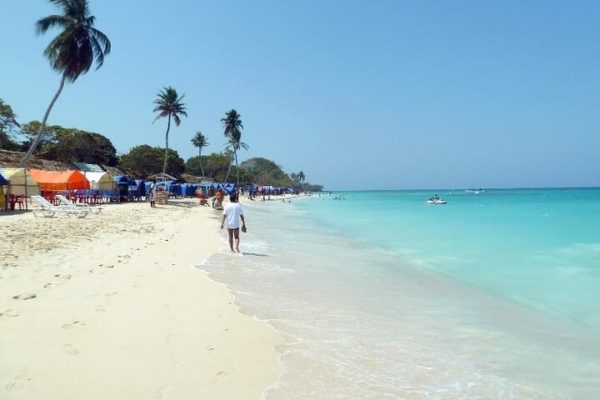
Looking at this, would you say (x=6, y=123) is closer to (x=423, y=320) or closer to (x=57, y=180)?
(x=57, y=180)

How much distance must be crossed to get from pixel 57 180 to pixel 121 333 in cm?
2336

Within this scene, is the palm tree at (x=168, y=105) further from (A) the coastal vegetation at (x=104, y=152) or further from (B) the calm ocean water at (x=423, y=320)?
(B) the calm ocean water at (x=423, y=320)

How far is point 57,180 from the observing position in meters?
24.0

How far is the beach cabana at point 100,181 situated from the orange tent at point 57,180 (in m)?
2.22

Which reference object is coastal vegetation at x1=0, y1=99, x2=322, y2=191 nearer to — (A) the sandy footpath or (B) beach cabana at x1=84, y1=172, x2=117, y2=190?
(B) beach cabana at x1=84, y1=172, x2=117, y2=190

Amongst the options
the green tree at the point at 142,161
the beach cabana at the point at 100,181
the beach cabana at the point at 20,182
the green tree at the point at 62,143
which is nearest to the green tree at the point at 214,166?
the green tree at the point at 142,161

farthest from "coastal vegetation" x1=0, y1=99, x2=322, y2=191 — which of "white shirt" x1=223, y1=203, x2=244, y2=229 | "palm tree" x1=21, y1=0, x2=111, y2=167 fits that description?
"white shirt" x1=223, y1=203, x2=244, y2=229

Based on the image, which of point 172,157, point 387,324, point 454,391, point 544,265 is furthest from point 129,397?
point 172,157

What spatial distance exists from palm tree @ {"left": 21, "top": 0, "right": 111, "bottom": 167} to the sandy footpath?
21823mm

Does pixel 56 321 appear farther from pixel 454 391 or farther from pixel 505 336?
pixel 505 336

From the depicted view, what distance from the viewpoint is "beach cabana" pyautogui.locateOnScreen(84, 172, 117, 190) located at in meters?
27.1

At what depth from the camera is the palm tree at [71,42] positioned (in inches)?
1001

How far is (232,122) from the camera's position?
62000 millimetres

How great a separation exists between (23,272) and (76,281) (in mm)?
934
